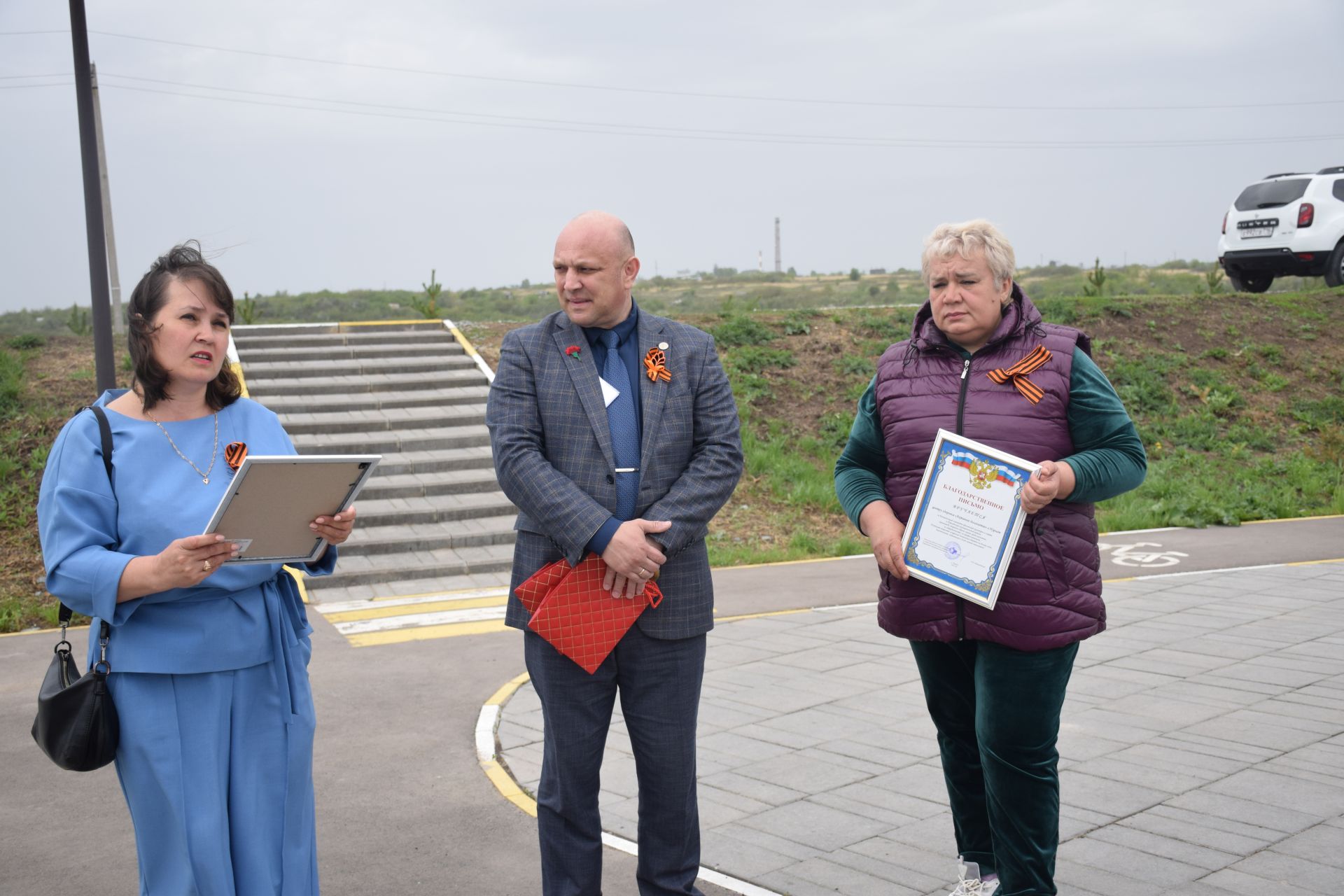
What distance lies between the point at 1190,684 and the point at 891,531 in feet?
12.6

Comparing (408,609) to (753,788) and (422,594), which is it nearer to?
(422,594)

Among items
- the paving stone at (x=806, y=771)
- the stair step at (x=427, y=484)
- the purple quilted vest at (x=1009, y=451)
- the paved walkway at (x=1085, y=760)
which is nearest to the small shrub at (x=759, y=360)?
the stair step at (x=427, y=484)

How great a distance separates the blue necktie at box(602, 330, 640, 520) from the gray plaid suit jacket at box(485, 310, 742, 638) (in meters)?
0.03

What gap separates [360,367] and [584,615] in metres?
11.4

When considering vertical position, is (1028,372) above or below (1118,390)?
above

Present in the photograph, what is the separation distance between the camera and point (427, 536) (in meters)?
11.0

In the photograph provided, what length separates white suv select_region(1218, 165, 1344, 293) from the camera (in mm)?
20406

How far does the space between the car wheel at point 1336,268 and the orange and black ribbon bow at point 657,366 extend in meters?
20.5

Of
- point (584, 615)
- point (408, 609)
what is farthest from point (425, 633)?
point (584, 615)

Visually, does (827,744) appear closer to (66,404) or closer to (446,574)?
(446,574)

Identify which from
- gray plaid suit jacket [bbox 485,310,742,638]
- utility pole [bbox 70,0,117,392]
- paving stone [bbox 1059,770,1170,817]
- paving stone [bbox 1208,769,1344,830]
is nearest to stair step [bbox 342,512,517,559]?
utility pole [bbox 70,0,117,392]

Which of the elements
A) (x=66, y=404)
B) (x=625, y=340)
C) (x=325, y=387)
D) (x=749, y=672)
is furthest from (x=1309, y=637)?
(x=66, y=404)

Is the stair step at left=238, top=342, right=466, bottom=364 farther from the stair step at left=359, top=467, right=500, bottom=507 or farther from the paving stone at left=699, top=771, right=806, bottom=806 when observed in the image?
the paving stone at left=699, top=771, right=806, bottom=806

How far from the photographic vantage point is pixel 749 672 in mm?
7398
